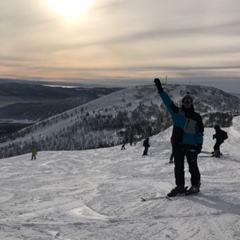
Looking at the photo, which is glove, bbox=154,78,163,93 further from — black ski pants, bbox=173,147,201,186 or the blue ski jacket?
black ski pants, bbox=173,147,201,186

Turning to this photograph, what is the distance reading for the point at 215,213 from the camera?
632cm

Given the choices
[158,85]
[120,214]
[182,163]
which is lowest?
[120,214]

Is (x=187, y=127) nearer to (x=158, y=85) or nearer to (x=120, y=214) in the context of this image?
(x=158, y=85)

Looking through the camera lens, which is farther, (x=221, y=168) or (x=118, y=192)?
(x=221, y=168)

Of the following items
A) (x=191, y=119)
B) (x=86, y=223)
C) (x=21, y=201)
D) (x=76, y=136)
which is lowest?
(x=76, y=136)

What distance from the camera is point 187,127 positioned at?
7.59 metres

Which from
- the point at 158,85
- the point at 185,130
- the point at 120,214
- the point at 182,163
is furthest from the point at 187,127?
the point at 120,214

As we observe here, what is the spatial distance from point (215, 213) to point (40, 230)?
125 inches

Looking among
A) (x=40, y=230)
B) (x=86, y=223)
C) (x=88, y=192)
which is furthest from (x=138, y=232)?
(x=88, y=192)

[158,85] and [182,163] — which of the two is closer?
[158,85]

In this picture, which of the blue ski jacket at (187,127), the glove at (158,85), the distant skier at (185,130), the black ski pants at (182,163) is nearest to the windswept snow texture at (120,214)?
the black ski pants at (182,163)

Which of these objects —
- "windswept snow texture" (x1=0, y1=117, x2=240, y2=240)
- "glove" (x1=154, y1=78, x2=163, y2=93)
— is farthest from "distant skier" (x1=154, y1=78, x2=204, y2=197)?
"windswept snow texture" (x1=0, y1=117, x2=240, y2=240)

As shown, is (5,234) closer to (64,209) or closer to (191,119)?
(64,209)

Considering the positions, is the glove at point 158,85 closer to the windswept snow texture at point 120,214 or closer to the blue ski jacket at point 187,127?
the blue ski jacket at point 187,127
